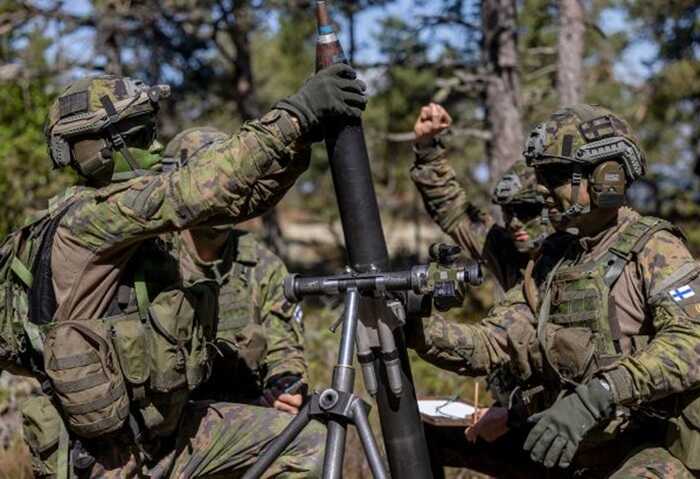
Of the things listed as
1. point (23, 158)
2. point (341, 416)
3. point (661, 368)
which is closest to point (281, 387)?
point (341, 416)

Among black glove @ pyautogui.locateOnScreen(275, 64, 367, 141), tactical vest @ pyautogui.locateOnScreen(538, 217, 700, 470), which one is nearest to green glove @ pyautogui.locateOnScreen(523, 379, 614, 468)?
tactical vest @ pyautogui.locateOnScreen(538, 217, 700, 470)

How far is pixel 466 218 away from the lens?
631cm

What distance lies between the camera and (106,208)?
13.0 feet

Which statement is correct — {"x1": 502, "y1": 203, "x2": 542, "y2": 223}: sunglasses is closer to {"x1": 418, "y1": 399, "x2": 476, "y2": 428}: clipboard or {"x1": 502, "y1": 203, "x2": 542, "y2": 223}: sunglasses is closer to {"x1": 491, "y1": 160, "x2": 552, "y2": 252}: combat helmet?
{"x1": 491, "y1": 160, "x2": 552, "y2": 252}: combat helmet

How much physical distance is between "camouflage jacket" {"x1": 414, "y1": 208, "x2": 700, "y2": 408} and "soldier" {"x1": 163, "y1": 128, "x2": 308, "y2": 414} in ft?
3.87

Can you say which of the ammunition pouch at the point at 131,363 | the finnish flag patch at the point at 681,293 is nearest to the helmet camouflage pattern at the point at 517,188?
the finnish flag patch at the point at 681,293

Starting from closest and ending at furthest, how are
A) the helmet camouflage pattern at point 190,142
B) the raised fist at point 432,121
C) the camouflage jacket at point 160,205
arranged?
the camouflage jacket at point 160,205 → the raised fist at point 432,121 → the helmet camouflage pattern at point 190,142

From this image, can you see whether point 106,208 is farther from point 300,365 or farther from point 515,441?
point 515,441

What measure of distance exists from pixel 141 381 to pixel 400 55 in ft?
29.6

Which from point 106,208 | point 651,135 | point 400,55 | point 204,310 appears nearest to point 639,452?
point 204,310

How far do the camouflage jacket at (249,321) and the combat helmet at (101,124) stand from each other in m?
1.26

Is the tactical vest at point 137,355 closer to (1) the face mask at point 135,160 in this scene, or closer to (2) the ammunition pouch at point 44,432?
(2) the ammunition pouch at point 44,432

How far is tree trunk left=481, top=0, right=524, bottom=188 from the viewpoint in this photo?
10.0m

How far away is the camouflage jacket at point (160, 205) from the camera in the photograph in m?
3.87
